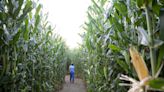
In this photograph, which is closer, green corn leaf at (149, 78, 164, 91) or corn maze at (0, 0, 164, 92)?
green corn leaf at (149, 78, 164, 91)

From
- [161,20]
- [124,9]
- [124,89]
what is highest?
[124,9]

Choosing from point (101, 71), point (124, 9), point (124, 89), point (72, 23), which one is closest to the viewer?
point (124, 9)

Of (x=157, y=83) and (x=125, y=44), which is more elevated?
(x=125, y=44)

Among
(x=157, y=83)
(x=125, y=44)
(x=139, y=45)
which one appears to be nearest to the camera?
(x=157, y=83)

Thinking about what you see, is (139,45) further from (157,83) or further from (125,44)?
(157,83)

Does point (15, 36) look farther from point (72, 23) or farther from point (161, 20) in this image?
point (72, 23)

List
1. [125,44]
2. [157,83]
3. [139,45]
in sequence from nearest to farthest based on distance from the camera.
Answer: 1. [157,83]
2. [139,45]
3. [125,44]

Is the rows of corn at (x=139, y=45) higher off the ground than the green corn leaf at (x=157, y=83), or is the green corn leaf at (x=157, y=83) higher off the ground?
the rows of corn at (x=139, y=45)

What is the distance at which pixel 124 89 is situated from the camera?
107 inches

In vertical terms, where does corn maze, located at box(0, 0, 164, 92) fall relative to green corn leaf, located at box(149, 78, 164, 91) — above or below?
above

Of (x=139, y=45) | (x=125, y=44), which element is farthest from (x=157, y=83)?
(x=125, y=44)

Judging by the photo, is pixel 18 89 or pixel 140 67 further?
pixel 18 89

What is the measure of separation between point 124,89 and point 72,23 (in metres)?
12.9

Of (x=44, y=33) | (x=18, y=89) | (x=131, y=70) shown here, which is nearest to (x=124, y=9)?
(x=131, y=70)
